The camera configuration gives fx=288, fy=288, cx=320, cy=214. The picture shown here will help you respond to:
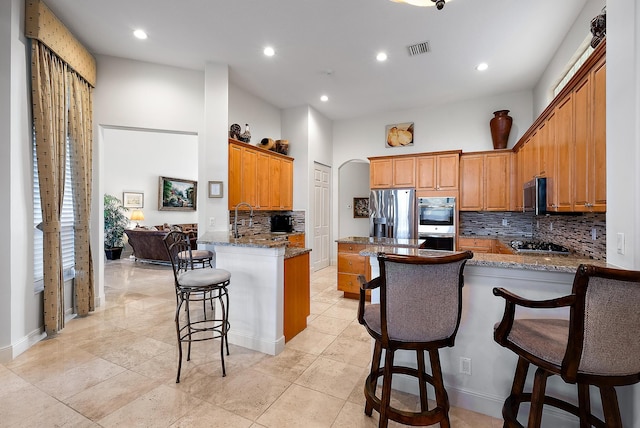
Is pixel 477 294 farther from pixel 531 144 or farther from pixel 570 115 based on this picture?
pixel 531 144

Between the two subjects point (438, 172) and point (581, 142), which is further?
point (438, 172)

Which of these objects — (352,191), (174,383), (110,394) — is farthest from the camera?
(352,191)

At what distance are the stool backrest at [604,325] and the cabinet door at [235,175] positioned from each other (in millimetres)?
3933

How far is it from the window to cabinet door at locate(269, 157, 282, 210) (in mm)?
2759

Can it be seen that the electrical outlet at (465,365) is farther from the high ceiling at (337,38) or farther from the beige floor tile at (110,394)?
the high ceiling at (337,38)

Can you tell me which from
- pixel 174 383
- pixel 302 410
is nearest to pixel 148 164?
pixel 174 383

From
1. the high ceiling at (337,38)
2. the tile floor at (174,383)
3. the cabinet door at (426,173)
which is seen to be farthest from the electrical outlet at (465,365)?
the cabinet door at (426,173)

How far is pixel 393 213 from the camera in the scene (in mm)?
5367

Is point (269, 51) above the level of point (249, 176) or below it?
above

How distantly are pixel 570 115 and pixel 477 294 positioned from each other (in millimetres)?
1827

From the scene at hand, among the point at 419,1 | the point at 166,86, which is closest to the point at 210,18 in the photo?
the point at 166,86

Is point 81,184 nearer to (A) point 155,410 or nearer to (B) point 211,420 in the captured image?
(A) point 155,410

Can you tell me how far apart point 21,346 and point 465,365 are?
3.65m

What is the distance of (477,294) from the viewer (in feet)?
5.94
